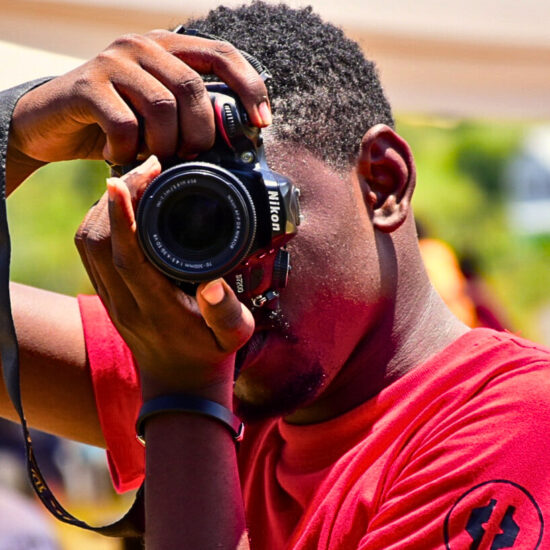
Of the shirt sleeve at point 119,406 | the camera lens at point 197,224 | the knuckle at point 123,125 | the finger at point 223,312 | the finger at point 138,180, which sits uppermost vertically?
the knuckle at point 123,125

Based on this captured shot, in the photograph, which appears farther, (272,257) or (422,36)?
(422,36)

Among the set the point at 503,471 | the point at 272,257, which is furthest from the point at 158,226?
the point at 503,471

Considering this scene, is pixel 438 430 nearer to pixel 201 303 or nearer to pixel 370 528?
pixel 370 528

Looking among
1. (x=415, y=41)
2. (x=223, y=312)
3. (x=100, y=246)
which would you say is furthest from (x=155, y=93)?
(x=415, y=41)

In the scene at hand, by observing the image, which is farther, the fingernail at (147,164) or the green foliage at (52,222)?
the green foliage at (52,222)

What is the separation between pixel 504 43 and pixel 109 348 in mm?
1703

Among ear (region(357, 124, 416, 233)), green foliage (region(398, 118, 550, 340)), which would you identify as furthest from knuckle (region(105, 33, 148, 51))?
green foliage (region(398, 118, 550, 340))

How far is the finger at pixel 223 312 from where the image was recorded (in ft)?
5.20

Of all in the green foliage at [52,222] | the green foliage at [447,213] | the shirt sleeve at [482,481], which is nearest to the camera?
the shirt sleeve at [482,481]

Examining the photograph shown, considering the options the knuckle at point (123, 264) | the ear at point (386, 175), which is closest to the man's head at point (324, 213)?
the ear at point (386, 175)

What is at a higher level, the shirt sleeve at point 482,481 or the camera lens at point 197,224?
the camera lens at point 197,224

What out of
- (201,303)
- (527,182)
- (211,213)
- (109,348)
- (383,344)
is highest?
(211,213)

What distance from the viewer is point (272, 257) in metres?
1.76

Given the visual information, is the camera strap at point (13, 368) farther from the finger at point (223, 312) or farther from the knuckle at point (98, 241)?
the finger at point (223, 312)
